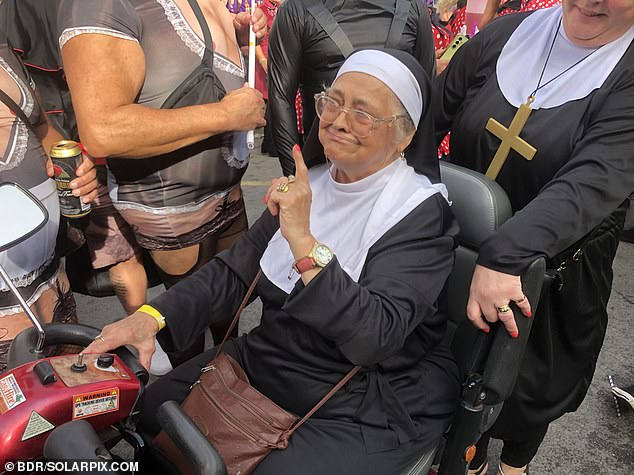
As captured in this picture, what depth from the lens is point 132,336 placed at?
4.92 ft

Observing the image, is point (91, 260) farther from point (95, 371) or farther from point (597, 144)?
point (597, 144)

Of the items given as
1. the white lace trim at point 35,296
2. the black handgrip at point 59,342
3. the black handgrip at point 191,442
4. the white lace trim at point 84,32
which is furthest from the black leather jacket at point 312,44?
the black handgrip at point 191,442

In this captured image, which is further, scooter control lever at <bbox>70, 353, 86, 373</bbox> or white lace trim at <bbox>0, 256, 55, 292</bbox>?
white lace trim at <bbox>0, 256, 55, 292</bbox>

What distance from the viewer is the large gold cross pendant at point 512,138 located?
64.4 inches

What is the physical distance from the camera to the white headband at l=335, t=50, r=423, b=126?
1596mm

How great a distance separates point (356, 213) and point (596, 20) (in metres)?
0.88

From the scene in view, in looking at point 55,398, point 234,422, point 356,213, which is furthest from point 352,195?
point 55,398

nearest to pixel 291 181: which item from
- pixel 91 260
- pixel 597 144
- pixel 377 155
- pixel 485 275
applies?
pixel 377 155

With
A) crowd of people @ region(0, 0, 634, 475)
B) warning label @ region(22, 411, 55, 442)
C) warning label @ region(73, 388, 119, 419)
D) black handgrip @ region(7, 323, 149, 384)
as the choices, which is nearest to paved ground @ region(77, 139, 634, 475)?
crowd of people @ region(0, 0, 634, 475)

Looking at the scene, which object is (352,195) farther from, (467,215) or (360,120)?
(467,215)

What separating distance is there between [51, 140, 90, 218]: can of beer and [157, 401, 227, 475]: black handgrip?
0.91 metres

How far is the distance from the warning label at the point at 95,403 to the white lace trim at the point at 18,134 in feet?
2.84

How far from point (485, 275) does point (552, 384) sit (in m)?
0.62

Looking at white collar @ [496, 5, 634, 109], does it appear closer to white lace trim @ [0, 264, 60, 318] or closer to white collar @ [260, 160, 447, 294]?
white collar @ [260, 160, 447, 294]
